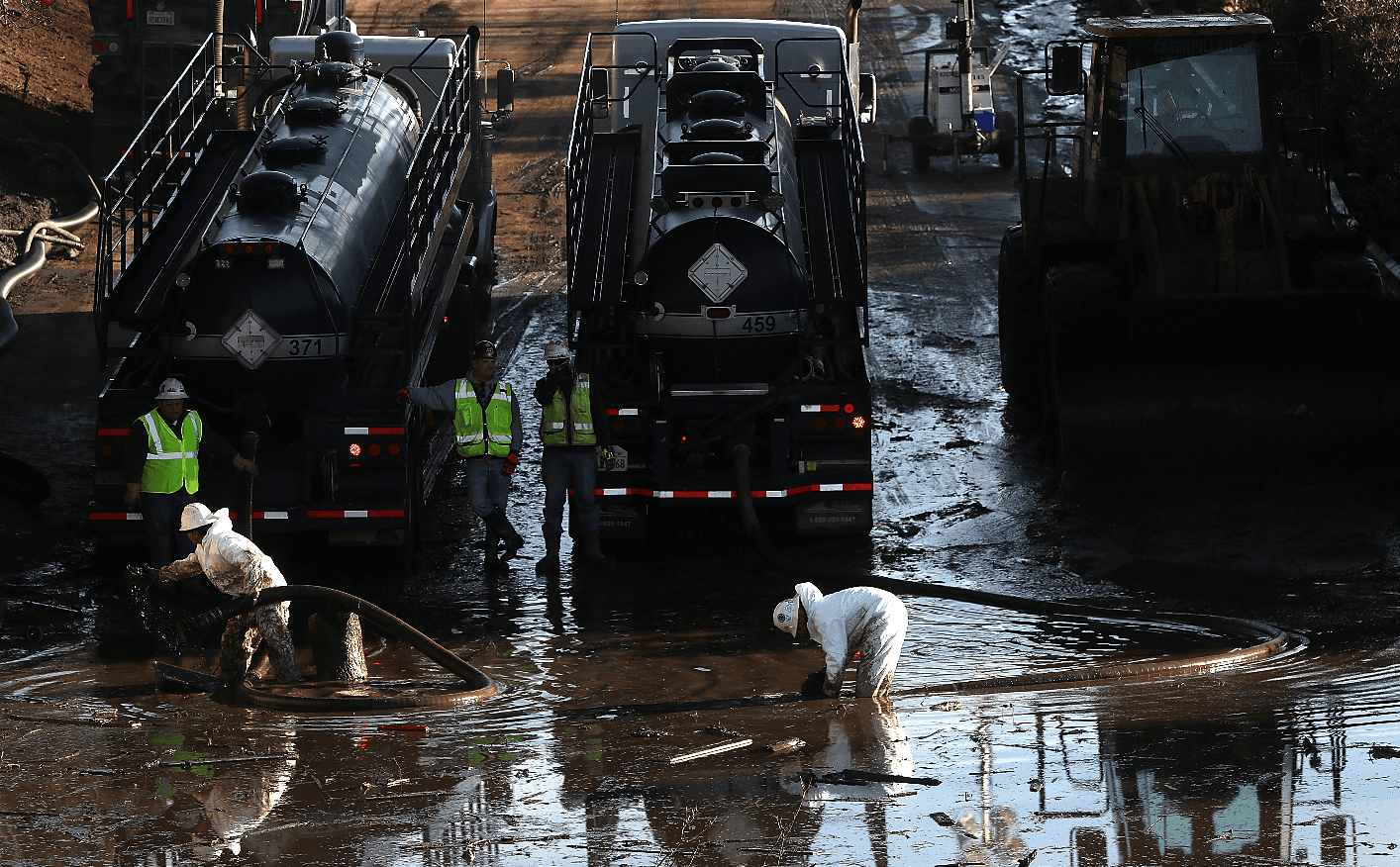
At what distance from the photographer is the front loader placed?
1273 centimetres

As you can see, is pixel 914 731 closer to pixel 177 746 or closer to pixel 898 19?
pixel 177 746

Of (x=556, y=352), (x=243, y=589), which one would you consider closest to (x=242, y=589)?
(x=243, y=589)

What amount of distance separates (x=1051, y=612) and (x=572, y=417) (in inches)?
157

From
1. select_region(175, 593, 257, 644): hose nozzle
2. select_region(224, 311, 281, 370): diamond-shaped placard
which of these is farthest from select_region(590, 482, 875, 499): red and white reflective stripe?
select_region(175, 593, 257, 644): hose nozzle

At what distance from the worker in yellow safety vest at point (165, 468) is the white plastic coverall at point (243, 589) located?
79.7 inches

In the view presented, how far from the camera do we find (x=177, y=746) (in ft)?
27.7

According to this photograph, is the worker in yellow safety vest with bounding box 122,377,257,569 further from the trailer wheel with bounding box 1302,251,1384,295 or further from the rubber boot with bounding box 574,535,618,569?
the trailer wheel with bounding box 1302,251,1384,295

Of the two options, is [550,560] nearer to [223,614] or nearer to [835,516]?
[835,516]

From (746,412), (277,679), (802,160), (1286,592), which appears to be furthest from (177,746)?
(802,160)

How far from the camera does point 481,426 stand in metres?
12.7

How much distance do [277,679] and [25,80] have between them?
19.7m

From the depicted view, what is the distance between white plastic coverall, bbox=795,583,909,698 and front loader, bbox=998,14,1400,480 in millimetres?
4584

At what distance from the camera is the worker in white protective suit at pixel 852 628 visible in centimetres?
895

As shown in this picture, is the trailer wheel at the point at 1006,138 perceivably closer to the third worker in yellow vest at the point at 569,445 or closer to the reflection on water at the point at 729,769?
the third worker in yellow vest at the point at 569,445
